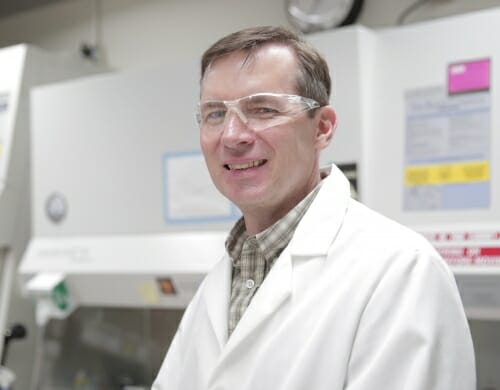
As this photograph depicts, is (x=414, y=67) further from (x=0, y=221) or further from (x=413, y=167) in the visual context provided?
(x=0, y=221)

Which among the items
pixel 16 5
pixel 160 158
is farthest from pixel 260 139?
pixel 16 5

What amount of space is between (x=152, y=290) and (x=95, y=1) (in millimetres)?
1492

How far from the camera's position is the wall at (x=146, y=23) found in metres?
2.35

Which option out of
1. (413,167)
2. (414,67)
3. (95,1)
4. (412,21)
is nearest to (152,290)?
(413,167)

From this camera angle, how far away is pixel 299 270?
38.2 inches

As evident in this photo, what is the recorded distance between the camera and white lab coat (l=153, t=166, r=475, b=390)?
824 mm

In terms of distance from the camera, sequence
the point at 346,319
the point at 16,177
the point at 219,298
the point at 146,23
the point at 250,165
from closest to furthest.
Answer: the point at 346,319 < the point at 250,165 < the point at 219,298 < the point at 16,177 < the point at 146,23

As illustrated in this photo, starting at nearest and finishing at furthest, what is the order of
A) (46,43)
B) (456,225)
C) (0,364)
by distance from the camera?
(456,225) < (0,364) < (46,43)

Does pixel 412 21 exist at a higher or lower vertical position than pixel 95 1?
lower

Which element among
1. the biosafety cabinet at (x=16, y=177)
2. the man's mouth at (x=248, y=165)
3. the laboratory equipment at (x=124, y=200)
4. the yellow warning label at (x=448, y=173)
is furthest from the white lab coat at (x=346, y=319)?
the biosafety cabinet at (x=16, y=177)

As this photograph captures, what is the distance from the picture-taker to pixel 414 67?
156 centimetres

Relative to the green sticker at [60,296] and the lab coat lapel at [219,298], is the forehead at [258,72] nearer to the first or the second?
the lab coat lapel at [219,298]

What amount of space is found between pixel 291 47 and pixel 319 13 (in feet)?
3.28

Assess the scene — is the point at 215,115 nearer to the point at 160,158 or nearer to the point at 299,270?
the point at 299,270
